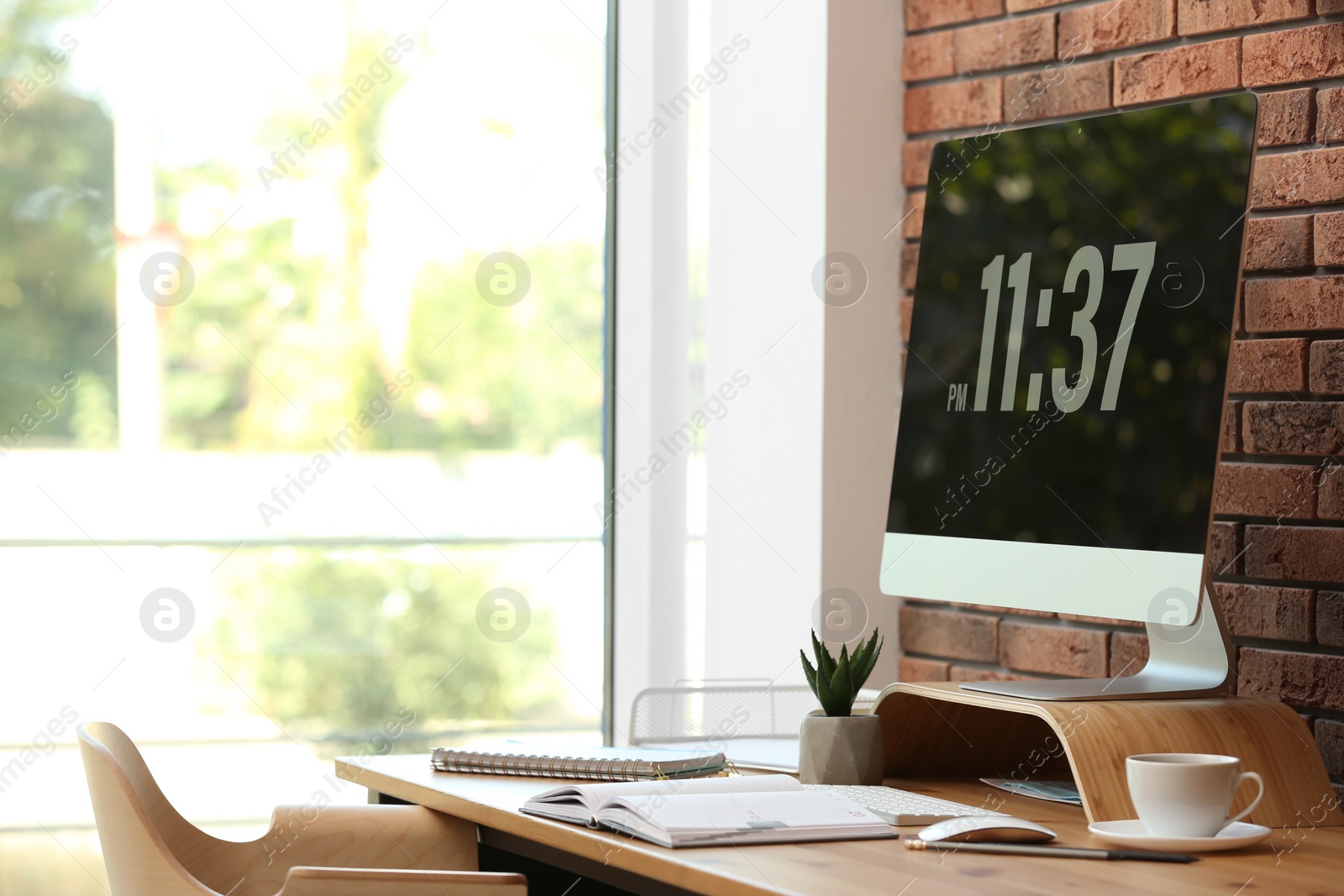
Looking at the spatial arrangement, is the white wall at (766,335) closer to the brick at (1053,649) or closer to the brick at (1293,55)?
the brick at (1053,649)

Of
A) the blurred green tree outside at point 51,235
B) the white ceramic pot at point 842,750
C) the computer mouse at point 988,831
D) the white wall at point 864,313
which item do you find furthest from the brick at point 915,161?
the blurred green tree outside at point 51,235

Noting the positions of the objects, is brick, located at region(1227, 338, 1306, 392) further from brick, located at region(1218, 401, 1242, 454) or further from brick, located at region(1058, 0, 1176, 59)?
brick, located at region(1058, 0, 1176, 59)

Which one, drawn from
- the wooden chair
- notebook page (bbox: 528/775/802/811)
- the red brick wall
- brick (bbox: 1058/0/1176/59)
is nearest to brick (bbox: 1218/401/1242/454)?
the red brick wall

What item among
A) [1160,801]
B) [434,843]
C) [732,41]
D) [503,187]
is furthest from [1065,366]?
[503,187]

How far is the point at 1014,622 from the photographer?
2164 mm

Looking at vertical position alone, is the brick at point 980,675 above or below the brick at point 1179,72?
below

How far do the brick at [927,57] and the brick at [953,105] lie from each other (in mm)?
22

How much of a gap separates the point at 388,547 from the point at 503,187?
0.99 meters

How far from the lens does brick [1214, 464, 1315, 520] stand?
5.65 feet

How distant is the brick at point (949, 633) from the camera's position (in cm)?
222

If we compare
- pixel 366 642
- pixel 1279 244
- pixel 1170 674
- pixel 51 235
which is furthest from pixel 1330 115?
pixel 366 642

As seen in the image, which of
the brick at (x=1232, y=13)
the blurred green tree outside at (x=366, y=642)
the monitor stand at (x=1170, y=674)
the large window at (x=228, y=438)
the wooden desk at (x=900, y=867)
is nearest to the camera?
the wooden desk at (x=900, y=867)

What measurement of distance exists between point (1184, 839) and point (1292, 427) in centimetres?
69

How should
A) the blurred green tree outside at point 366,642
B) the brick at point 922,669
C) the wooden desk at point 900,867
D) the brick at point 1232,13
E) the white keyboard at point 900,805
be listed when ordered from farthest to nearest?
1. the blurred green tree outside at point 366,642
2. the brick at point 922,669
3. the brick at point 1232,13
4. the white keyboard at point 900,805
5. the wooden desk at point 900,867
